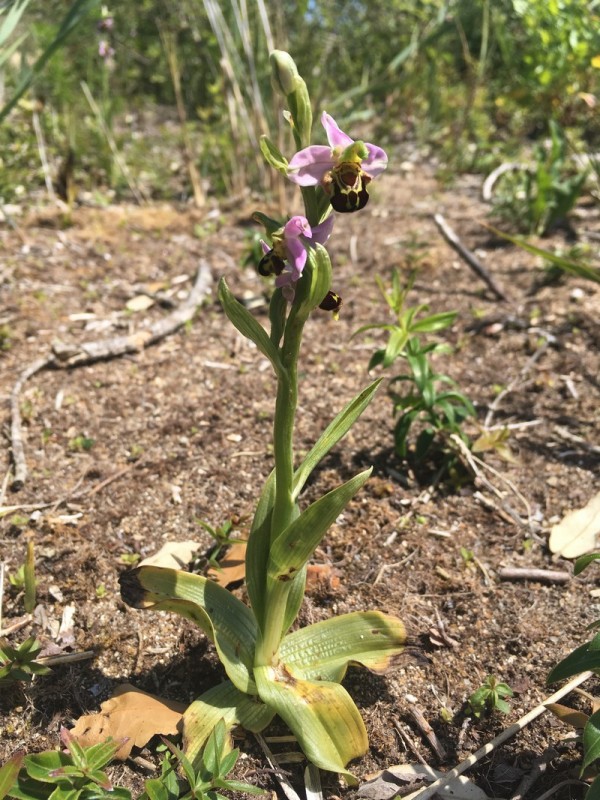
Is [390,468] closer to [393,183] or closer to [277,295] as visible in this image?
[277,295]

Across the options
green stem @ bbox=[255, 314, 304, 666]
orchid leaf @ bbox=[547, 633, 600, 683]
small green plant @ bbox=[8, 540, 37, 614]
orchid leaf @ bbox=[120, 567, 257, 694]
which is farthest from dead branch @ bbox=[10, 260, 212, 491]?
orchid leaf @ bbox=[547, 633, 600, 683]

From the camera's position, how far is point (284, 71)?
1.38 m

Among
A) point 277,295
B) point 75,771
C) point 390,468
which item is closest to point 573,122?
→ point 390,468

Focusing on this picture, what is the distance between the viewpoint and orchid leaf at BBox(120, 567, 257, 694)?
1.74 meters

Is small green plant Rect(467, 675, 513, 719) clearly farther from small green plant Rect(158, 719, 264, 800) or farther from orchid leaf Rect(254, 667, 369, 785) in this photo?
small green plant Rect(158, 719, 264, 800)

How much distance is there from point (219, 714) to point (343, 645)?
0.37 meters

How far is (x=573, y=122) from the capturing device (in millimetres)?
5273

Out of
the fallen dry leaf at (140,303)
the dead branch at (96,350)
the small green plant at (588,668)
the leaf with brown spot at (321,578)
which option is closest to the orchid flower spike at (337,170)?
the small green plant at (588,668)

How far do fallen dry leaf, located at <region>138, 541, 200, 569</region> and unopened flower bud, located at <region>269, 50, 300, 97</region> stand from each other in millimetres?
1469

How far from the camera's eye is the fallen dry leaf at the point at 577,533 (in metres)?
2.31

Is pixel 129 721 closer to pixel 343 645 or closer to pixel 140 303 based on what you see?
pixel 343 645

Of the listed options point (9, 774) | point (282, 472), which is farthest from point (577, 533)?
point (9, 774)

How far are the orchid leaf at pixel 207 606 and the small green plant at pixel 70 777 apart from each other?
1.09ft

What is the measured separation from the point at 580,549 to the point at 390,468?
2.43 feet
